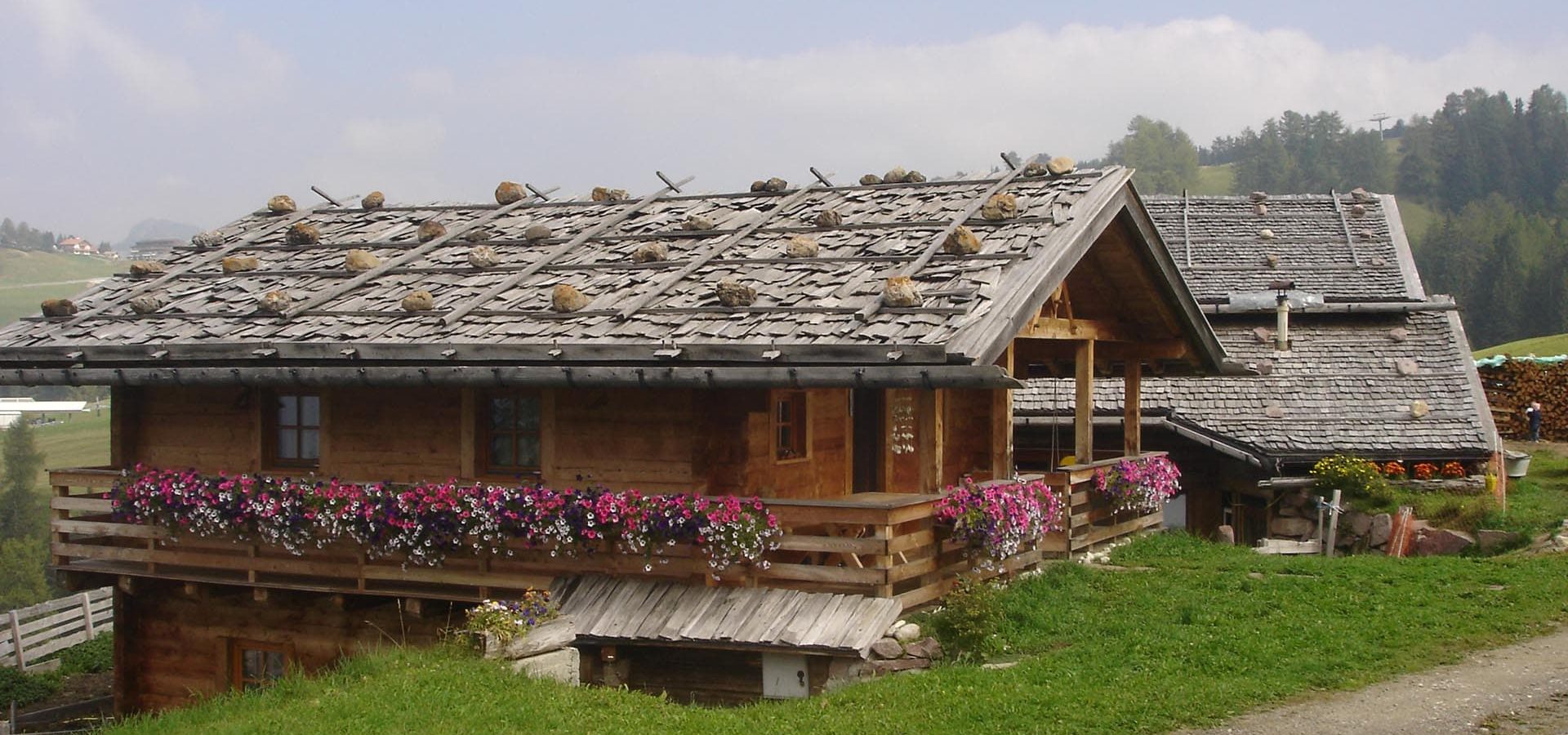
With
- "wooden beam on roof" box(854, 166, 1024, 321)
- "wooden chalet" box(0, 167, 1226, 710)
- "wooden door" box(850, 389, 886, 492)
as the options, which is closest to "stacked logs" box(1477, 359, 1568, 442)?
"wooden chalet" box(0, 167, 1226, 710)

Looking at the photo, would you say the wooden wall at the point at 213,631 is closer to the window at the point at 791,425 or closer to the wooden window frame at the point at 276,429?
the wooden window frame at the point at 276,429

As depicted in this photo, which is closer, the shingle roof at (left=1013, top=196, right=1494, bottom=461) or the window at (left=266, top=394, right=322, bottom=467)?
the window at (left=266, top=394, right=322, bottom=467)

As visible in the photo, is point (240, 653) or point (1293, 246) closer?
point (240, 653)

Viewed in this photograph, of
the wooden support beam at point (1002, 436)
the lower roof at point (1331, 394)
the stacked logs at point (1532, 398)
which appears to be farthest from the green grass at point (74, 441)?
the wooden support beam at point (1002, 436)

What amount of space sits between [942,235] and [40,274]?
182 meters

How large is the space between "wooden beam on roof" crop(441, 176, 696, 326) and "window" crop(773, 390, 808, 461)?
3099mm

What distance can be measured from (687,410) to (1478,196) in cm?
11388

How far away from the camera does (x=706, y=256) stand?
15.4 metres

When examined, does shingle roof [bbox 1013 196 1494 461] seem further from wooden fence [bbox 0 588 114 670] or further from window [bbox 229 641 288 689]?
wooden fence [bbox 0 588 114 670]

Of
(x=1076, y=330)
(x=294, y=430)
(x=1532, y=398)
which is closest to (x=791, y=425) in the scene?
(x=1076, y=330)

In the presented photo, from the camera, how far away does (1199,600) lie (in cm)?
1361

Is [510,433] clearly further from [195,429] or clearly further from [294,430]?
[195,429]

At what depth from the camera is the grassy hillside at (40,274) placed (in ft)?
509

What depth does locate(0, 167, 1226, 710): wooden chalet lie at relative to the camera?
13.0m
